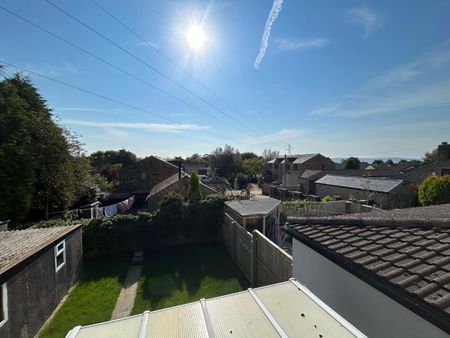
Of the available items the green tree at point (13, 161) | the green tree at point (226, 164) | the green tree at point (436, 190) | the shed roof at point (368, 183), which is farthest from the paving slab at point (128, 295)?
the green tree at point (226, 164)

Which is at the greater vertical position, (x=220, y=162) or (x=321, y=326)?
(x=220, y=162)

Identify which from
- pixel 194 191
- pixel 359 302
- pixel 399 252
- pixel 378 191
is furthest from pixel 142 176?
pixel 399 252

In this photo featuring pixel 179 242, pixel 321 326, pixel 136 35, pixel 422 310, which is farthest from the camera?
pixel 179 242

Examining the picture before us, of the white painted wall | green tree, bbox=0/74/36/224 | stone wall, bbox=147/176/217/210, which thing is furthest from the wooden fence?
green tree, bbox=0/74/36/224

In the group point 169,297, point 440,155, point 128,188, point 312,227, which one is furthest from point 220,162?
point 312,227

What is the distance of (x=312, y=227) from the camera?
4621mm

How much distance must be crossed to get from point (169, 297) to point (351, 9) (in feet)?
37.3

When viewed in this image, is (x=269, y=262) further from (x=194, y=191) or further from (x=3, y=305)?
(x=194, y=191)

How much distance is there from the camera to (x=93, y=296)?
8.20 m

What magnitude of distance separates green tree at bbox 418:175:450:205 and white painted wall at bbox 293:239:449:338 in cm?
1702

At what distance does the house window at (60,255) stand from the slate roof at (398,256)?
25.1 ft

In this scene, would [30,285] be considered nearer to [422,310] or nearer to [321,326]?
[321,326]

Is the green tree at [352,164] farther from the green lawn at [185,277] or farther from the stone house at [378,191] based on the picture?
the green lawn at [185,277]

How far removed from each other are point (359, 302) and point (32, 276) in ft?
24.7
